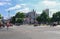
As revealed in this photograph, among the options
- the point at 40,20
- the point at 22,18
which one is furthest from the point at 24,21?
the point at 40,20

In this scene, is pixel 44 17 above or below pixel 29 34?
below

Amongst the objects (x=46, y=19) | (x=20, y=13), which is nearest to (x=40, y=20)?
(x=46, y=19)

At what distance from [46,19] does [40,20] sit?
21.5ft

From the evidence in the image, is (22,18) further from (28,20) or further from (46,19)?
(46,19)

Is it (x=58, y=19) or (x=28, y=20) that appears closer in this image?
(x=58, y=19)

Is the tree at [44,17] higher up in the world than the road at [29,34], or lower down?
lower down

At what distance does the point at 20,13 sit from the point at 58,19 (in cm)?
4260

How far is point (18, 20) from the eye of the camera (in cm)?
15338

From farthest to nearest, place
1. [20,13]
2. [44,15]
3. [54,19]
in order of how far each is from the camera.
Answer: [20,13] → [54,19] → [44,15]

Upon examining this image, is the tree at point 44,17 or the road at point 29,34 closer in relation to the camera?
the road at point 29,34

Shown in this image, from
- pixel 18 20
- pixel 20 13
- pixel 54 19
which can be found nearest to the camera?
pixel 54 19

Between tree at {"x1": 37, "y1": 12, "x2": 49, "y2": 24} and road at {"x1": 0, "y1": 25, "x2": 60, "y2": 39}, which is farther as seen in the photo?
tree at {"x1": 37, "y1": 12, "x2": 49, "y2": 24}

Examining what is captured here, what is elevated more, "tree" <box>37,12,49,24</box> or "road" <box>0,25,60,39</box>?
"road" <box>0,25,60,39</box>

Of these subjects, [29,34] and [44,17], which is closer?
[29,34]
